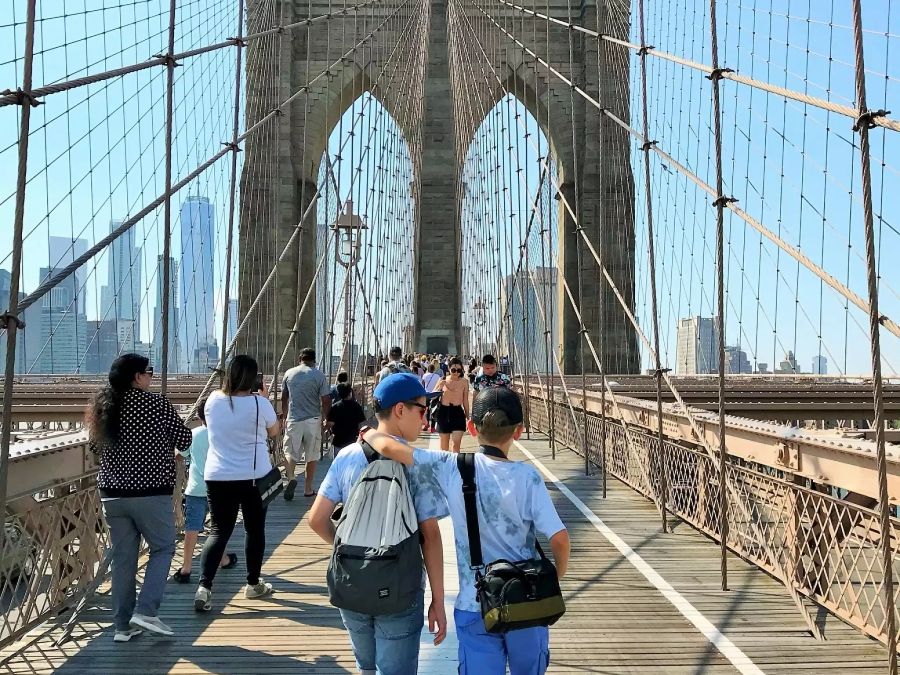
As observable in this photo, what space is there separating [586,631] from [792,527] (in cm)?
106

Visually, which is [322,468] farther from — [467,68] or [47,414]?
[467,68]

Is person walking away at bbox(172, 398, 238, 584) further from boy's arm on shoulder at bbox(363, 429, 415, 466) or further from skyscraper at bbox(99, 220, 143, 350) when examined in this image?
skyscraper at bbox(99, 220, 143, 350)

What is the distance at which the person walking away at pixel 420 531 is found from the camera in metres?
1.97

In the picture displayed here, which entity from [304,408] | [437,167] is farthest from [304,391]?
[437,167]

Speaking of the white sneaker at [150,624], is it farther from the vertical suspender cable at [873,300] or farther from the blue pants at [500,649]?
the vertical suspender cable at [873,300]

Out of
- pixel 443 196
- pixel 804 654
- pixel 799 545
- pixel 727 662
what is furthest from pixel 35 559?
pixel 443 196

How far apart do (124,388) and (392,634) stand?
1.64 meters

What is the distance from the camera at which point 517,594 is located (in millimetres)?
1853

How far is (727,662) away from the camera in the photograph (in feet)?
9.85

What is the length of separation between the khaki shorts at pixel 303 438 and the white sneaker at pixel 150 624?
3120 millimetres

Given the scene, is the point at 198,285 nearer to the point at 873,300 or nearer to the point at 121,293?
the point at 121,293

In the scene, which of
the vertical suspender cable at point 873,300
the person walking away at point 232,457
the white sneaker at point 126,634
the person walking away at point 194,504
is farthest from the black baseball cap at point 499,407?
the person walking away at point 194,504

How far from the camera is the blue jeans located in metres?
1.97

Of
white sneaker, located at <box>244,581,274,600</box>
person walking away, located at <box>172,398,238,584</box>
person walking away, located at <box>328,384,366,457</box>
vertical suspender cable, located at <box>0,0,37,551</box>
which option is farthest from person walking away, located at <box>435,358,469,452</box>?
vertical suspender cable, located at <box>0,0,37,551</box>
